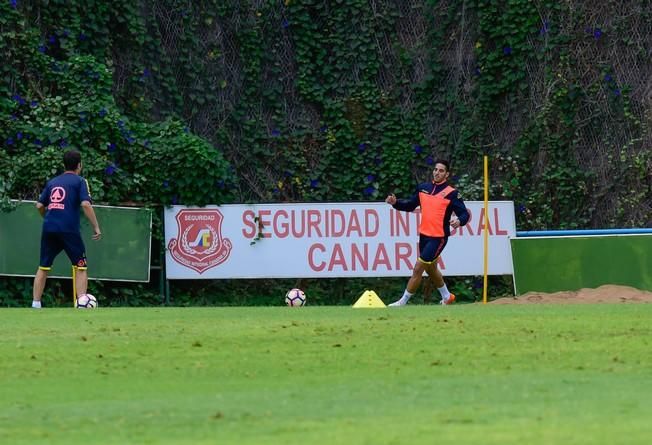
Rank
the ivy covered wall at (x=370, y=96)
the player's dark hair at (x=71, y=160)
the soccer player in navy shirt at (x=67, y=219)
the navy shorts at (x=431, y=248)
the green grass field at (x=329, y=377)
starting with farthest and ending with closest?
the ivy covered wall at (x=370, y=96) < the navy shorts at (x=431, y=248) < the soccer player in navy shirt at (x=67, y=219) < the player's dark hair at (x=71, y=160) < the green grass field at (x=329, y=377)

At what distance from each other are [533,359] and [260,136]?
50.2ft

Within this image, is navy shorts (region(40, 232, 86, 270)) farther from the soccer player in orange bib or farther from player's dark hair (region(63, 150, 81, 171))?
the soccer player in orange bib

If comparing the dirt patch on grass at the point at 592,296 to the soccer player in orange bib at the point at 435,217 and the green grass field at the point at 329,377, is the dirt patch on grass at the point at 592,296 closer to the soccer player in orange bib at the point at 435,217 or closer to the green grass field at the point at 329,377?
the soccer player in orange bib at the point at 435,217

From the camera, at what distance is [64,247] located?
19078 millimetres

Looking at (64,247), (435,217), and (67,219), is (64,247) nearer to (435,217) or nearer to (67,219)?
(67,219)

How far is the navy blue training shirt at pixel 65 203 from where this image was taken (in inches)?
747

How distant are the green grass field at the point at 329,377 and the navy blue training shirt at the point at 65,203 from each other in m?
2.52

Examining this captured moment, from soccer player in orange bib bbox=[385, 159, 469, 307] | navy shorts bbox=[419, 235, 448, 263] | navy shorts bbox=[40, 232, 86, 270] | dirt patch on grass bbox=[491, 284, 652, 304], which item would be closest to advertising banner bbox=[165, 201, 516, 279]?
dirt patch on grass bbox=[491, 284, 652, 304]

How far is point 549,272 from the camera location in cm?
2364

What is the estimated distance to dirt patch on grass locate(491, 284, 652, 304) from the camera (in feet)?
69.1

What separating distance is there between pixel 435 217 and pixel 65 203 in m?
5.27

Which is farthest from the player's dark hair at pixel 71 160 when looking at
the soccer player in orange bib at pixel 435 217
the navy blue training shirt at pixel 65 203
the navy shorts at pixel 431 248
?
the navy shorts at pixel 431 248

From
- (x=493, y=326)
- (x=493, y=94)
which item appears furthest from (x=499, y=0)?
(x=493, y=326)

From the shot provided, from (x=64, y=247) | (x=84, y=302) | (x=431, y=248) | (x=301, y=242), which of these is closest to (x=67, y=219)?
(x=64, y=247)
